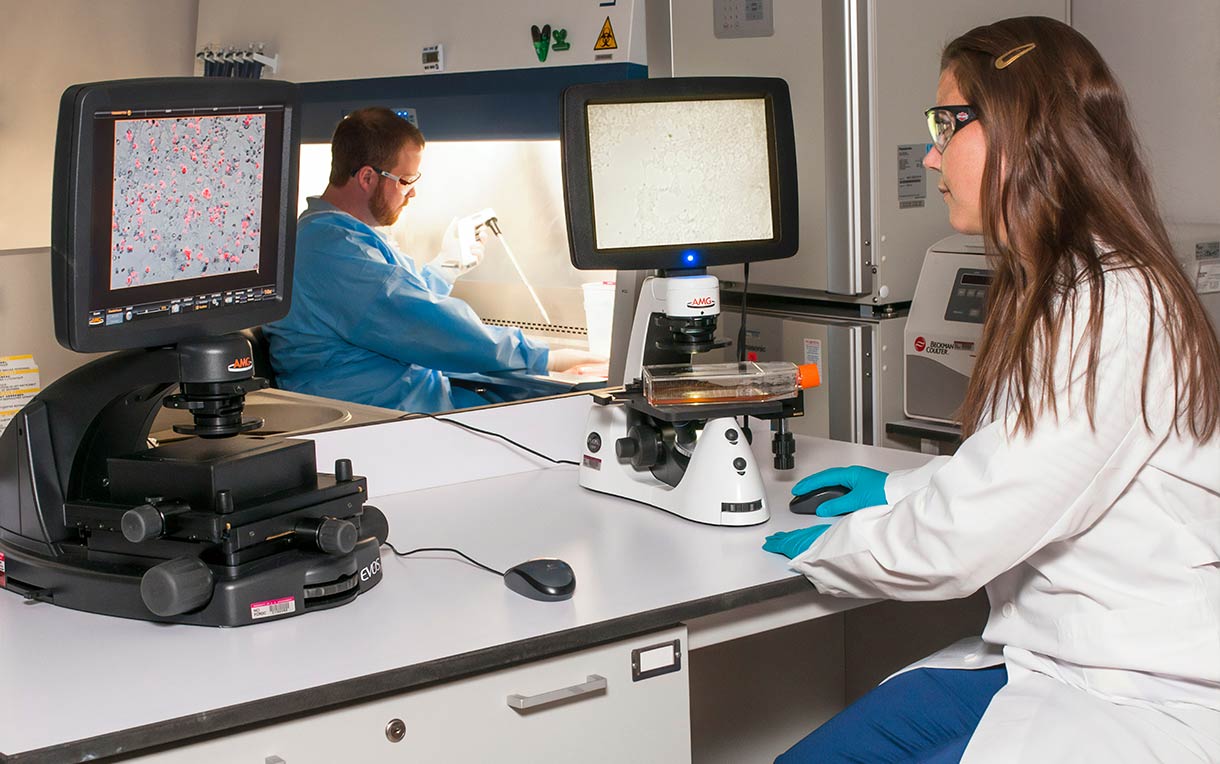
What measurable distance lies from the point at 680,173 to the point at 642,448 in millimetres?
434

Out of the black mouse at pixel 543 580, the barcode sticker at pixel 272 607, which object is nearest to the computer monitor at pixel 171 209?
the barcode sticker at pixel 272 607

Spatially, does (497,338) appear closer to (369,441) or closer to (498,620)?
(369,441)

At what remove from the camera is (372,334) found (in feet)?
10.3

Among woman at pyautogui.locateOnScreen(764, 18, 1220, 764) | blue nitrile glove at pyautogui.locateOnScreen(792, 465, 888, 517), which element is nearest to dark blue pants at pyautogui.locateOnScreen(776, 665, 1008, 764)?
woman at pyautogui.locateOnScreen(764, 18, 1220, 764)

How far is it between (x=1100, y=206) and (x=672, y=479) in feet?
2.44

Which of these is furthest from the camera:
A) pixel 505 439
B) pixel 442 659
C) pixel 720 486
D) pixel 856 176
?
pixel 856 176

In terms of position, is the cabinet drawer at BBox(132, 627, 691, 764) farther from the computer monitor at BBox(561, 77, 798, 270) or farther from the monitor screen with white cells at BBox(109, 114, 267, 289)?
the computer monitor at BBox(561, 77, 798, 270)

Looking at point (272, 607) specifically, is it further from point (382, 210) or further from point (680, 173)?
point (382, 210)

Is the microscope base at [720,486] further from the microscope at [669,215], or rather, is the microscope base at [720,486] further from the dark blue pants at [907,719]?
the dark blue pants at [907,719]

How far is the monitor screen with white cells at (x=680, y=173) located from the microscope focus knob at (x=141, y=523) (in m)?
0.81

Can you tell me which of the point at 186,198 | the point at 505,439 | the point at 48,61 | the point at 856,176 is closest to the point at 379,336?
the point at 505,439

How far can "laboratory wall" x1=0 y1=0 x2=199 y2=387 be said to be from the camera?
4.61 metres

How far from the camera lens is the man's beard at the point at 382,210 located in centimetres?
328

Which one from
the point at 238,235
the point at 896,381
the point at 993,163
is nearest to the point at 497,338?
the point at 896,381
